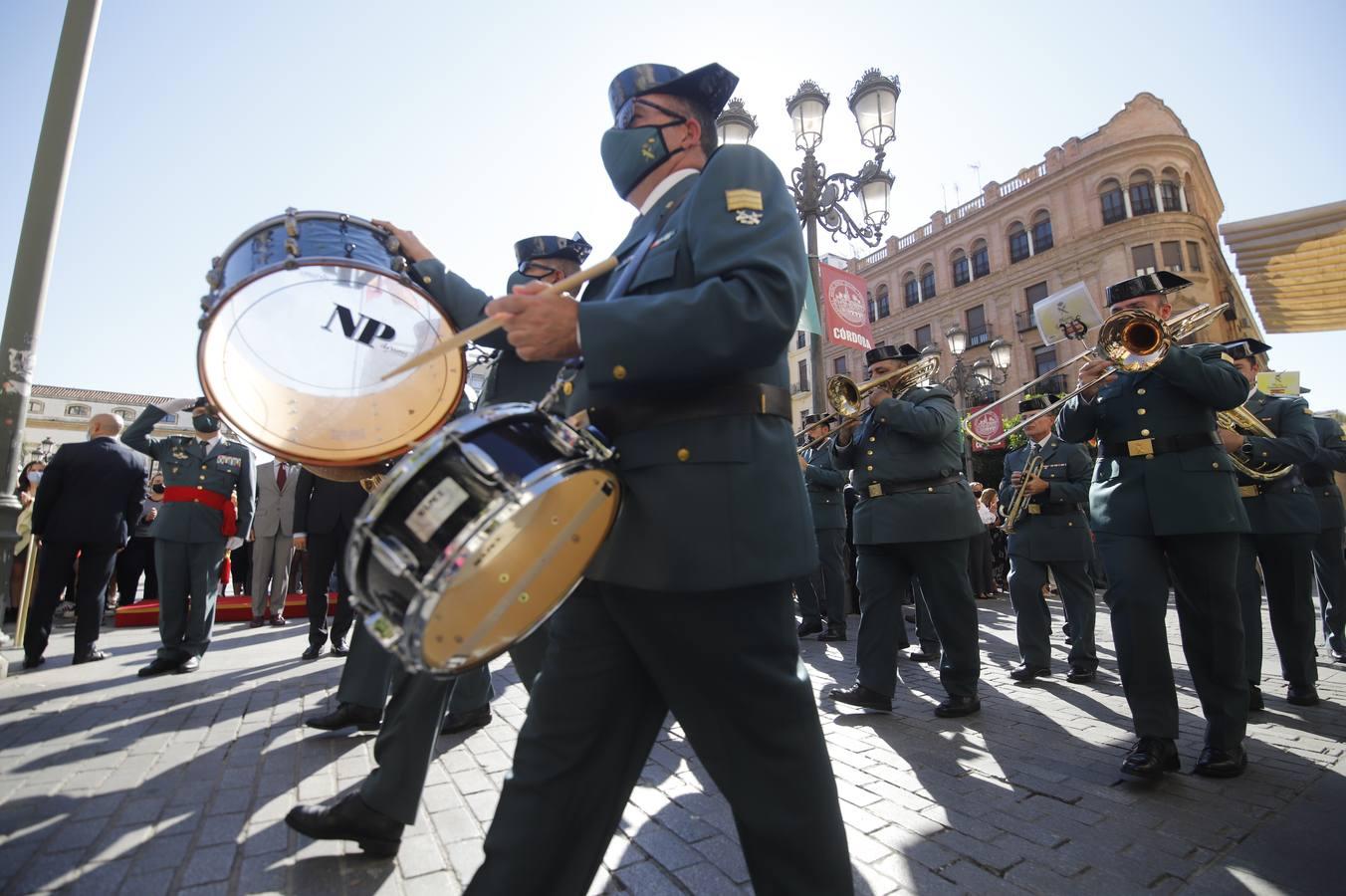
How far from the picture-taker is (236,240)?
2.03 metres

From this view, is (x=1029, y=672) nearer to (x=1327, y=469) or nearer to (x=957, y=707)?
(x=957, y=707)

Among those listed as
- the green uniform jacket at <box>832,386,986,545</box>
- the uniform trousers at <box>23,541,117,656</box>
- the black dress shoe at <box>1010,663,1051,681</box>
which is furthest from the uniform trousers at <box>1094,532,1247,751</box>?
the uniform trousers at <box>23,541,117,656</box>

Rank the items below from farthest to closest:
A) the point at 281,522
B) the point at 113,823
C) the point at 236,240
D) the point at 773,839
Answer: the point at 281,522, the point at 113,823, the point at 236,240, the point at 773,839

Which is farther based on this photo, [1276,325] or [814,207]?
[814,207]

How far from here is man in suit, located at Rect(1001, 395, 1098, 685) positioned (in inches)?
204

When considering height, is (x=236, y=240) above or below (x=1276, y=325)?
below

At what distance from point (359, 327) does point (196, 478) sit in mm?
5082

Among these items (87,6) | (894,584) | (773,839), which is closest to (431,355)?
(773,839)

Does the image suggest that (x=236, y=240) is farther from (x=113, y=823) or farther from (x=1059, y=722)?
(x=1059, y=722)

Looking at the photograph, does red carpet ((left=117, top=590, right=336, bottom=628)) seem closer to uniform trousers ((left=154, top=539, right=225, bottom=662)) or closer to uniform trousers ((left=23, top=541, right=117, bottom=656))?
uniform trousers ((left=23, top=541, right=117, bottom=656))

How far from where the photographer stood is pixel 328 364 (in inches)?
78.6

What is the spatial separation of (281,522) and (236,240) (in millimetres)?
7431

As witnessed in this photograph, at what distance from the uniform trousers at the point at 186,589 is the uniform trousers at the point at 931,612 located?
5267mm

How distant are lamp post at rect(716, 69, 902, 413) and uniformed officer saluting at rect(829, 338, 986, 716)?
12.9 feet
